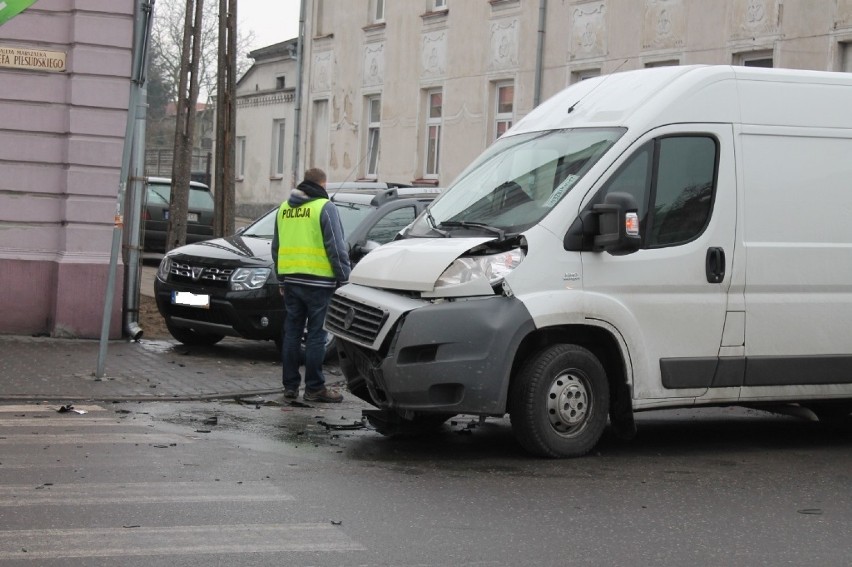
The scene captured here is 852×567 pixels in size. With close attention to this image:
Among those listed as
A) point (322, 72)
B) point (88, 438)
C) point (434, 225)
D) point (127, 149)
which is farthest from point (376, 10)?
point (88, 438)

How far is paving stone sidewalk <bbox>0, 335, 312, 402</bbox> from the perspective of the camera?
34.2ft

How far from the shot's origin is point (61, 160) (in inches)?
542

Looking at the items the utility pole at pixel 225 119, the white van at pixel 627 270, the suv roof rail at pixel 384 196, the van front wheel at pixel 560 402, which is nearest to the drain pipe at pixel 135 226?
the suv roof rail at pixel 384 196

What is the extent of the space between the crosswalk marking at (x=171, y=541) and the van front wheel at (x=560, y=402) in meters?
2.16

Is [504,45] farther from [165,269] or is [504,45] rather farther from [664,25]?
[165,269]

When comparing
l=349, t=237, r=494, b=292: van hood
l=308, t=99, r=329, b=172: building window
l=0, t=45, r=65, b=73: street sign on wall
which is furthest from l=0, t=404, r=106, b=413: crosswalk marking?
l=308, t=99, r=329, b=172: building window

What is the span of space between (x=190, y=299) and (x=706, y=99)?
20.5 feet

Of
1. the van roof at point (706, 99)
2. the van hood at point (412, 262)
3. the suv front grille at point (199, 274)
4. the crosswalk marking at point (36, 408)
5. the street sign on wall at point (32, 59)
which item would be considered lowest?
the crosswalk marking at point (36, 408)

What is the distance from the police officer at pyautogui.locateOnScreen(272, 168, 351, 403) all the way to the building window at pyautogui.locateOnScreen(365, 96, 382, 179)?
2172 centimetres

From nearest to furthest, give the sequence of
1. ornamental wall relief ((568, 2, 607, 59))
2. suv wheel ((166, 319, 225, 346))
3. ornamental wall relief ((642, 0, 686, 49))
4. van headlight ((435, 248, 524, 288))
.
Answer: van headlight ((435, 248, 524, 288))
suv wheel ((166, 319, 225, 346))
ornamental wall relief ((642, 0, 686, 49))
ornamental wall relief ((568, 2, 607, 59))

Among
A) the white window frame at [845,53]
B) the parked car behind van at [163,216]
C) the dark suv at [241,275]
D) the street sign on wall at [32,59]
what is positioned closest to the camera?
the dark suv at [241,275]

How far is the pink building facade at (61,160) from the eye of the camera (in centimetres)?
1349

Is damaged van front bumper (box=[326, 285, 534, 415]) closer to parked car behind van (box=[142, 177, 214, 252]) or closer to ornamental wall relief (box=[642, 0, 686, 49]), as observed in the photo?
ornamental wall relief (box=[642, 0, 686, 49])

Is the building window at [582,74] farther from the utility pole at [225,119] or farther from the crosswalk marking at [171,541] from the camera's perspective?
the crosswalk marking at [171,541]
